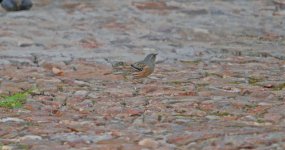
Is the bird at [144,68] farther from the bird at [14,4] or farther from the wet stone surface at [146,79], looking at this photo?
the bird at [14,4]

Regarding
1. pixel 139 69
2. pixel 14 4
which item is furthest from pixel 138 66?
pixel 14 4

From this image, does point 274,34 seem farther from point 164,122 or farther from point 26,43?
point 164,122

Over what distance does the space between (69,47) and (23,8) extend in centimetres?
276

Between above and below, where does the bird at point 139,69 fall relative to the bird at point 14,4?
below

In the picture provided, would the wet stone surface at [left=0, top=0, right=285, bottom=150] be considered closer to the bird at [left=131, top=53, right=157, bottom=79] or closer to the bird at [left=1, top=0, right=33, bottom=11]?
the bird at [left=131, top=53, right=157, bottom=79]

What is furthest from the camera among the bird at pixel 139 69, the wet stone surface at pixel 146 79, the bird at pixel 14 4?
the bird at pixel 14 4

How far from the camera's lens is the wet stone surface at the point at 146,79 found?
509 centimetres

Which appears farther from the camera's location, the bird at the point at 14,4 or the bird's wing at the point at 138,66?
the bird at the point at 14,4

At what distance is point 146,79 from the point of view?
25.2ft

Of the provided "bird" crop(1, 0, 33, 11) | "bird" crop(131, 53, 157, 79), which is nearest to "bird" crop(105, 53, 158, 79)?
"bird" crop(131, 53, 157, 79)

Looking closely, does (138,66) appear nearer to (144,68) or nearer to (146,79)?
(144,68)

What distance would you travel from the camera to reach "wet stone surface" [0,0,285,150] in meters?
5.09

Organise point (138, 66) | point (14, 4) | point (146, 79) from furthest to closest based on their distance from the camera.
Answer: point (14, 4) → point (138, 66) → point (146, 79)

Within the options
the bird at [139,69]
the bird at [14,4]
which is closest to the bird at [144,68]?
the bird at [139,69]
